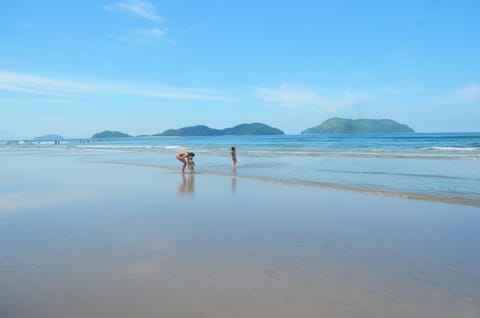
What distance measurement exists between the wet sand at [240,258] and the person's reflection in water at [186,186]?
5.30 feet

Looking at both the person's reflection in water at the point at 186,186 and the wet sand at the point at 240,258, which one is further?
the person's reflection in water at the point at 186,186

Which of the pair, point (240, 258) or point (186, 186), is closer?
point (240, 258)

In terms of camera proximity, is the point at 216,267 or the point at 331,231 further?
the point at 331,231

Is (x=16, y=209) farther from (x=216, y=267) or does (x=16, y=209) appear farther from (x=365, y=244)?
(x=365, y=244)

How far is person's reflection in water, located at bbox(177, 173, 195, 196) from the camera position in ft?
38.4

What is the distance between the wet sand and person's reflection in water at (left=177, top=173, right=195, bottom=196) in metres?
1.62

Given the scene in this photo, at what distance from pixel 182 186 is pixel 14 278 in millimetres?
8510

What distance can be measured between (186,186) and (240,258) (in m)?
8.03

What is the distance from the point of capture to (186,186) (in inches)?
518

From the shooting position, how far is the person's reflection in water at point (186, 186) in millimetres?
11711

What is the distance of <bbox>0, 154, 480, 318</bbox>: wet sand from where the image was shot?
3.98 meters

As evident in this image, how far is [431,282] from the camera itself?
452cm

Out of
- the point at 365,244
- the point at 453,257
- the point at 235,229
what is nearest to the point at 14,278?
the point at 235,229

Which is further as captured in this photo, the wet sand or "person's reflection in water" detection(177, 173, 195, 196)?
"person's reflection in water" detection(177, 173, 195, 196)
